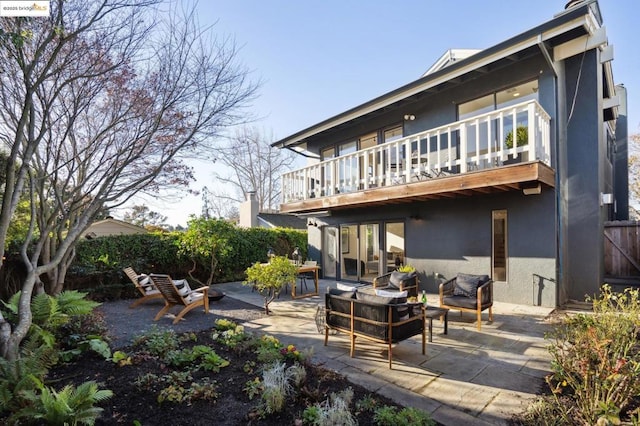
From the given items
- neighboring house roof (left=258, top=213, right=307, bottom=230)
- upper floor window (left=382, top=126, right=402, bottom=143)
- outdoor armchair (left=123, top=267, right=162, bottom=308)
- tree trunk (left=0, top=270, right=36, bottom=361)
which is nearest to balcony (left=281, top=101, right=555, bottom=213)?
upper floor window (left=382, top=126, right=402, bottom=143)

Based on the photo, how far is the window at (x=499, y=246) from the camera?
7406 millimetres

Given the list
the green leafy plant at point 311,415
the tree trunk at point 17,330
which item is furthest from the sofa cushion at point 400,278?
the tree trunk at point 17,330

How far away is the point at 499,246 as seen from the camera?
7.50 meters

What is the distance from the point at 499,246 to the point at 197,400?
705cm

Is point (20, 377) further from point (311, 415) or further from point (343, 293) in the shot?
point (343, 293)

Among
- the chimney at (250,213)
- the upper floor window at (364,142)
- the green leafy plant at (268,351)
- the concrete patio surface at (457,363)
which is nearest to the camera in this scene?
the concrete patio surface at (457,363)

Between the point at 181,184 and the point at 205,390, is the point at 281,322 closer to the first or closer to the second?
the point at 205,390

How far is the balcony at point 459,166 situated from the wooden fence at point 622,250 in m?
5.27

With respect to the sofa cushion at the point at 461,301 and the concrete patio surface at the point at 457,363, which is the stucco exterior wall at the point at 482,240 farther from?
the sofa cushion at the point at 461,301

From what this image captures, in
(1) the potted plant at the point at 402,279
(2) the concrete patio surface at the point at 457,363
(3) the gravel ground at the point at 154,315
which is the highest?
(1) the potted plant at the point at 402,279

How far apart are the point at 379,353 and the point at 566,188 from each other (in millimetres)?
6084

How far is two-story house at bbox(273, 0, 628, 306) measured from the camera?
655cm

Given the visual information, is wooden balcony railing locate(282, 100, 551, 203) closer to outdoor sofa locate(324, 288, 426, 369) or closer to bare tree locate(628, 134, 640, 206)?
outdoor sofa locate(324, 288, 426, 369)

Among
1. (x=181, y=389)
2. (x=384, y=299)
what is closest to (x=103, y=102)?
(x=181, y=389)
